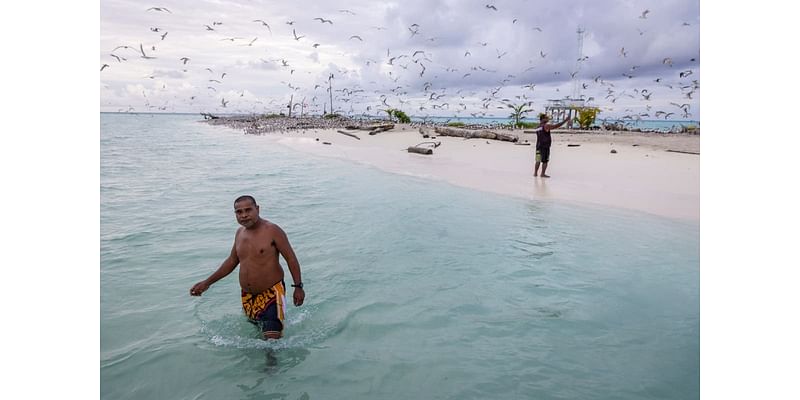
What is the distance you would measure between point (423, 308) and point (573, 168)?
42.5 ft

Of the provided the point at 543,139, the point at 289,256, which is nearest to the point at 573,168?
the point at 543,139

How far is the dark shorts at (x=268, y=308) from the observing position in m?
4.54

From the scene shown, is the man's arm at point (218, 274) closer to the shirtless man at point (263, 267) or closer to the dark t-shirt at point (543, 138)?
the shirtless man at point (263, 267)

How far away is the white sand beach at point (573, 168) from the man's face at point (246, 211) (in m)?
9.07

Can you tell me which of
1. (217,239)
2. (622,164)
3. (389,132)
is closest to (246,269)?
(217,239)

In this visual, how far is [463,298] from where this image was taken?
6133 millimetres

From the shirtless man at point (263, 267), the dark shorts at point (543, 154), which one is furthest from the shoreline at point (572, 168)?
the shirtless man at point (263, 267)

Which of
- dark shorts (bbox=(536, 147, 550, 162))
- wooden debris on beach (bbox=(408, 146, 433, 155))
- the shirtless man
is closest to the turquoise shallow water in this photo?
the shirtless man

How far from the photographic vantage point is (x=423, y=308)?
5.86m

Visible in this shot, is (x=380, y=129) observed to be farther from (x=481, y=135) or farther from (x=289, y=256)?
(x=289, y=256)

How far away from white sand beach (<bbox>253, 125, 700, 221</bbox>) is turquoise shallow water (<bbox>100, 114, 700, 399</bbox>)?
1408mm

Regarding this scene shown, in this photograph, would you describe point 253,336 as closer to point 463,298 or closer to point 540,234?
point 463,298

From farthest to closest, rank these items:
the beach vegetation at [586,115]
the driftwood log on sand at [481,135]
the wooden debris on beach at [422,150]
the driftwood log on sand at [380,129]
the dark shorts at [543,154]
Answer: the beach vegetation at [586,115] < the driftwood log on sand at [380,129] < the driftwood log on sand at [481,135] < the wooden debris on beach at [422,150] < the dark shorts at [543,154]

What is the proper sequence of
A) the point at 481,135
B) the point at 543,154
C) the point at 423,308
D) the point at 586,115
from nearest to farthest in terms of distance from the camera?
1. the point at 423,308
2. the point at 543,154
3. the point at 481,135
4. the point at 586,115
